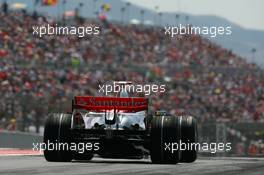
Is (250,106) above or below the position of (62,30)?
below

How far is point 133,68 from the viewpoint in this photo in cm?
4616

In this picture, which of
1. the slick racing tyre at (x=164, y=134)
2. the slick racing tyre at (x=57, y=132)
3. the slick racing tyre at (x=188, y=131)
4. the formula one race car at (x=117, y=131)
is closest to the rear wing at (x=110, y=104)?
the formula one race car at (x=117, y=131)

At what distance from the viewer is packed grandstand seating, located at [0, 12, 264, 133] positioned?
126 ft

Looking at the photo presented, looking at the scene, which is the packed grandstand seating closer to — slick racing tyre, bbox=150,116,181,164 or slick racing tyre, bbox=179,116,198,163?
slick racing tyre, bbox=179,116,198,163

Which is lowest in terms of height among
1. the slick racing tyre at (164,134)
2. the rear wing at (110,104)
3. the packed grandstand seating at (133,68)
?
the slick racing tyre at (164,134)

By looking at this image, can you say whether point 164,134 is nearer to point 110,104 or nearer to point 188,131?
point 188,131

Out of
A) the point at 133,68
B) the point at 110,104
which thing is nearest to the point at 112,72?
the point at 133,68

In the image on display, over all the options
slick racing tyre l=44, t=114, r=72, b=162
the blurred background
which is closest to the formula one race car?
slick racing tyre l=44, t=114, r=72, b=162

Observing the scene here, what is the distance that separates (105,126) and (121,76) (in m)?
28.5

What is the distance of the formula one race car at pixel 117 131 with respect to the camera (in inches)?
623

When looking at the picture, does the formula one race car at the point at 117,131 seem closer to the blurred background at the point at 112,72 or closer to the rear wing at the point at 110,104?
the rear wing at the point at 110,104

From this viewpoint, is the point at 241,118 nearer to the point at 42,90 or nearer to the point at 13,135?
the point at 42,90

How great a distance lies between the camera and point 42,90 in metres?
36.3

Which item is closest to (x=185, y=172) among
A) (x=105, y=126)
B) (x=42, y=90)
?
(x=105, y=126)
